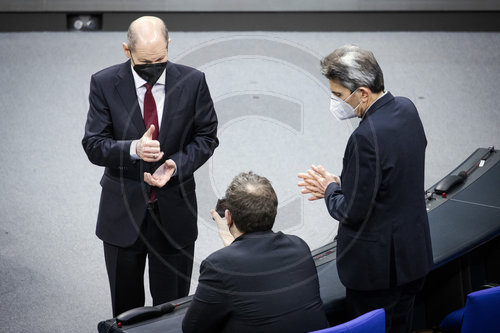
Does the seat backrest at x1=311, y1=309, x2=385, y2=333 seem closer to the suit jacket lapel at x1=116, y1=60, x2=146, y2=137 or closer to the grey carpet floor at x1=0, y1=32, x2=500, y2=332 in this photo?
the suit jacket lapel at x1=116, y1=60, x2=146, y2=137

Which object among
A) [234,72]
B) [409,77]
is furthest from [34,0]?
[409,77]

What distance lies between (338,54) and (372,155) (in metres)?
0.32

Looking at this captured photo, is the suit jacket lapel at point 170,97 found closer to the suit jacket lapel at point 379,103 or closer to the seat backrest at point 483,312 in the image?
the suit jacket lapel at point 379,103

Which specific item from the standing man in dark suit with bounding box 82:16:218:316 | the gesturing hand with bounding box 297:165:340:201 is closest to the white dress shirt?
the standing man in dark suit with bounding box 82:16:218:316

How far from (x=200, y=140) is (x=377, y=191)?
27.8 inches

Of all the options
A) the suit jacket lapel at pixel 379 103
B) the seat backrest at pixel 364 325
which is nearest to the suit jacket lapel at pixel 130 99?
the suit jacket lapel at pixel 379 103

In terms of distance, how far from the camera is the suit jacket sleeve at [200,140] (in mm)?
2381

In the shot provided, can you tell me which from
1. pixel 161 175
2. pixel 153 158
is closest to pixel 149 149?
pixel 153 158

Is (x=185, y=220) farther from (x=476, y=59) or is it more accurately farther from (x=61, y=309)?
(x=476, y=59)

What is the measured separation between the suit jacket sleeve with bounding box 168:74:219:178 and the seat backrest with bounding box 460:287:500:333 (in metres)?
0.99

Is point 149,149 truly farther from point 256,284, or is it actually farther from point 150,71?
point 256,284

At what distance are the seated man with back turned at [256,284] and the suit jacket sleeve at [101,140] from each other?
561mm

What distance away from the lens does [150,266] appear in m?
2.59

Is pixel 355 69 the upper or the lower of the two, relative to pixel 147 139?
upper
